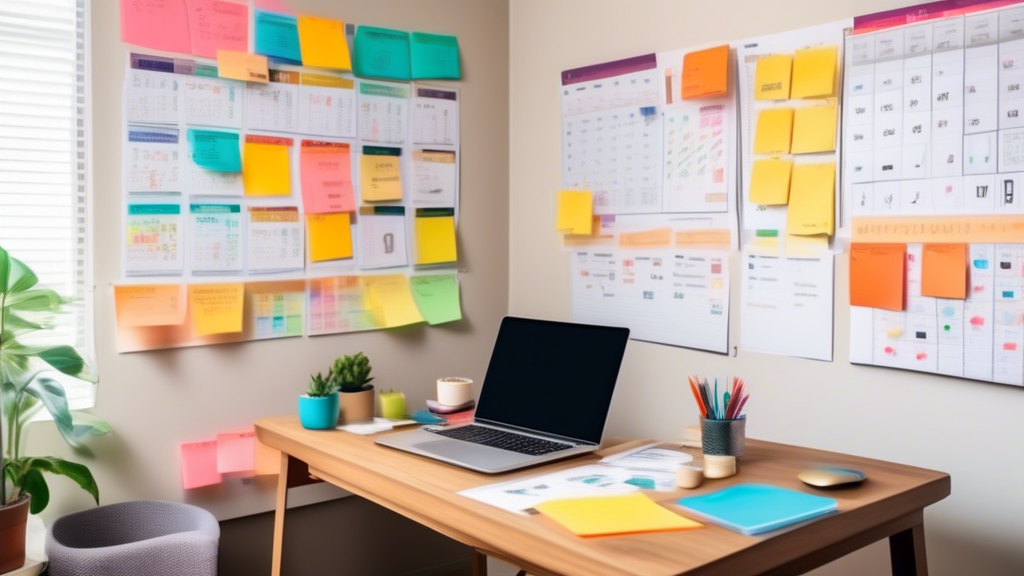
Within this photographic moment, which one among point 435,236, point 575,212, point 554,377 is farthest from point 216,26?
point 554,377

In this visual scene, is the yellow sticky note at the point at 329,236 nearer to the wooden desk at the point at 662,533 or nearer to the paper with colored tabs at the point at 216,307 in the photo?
the paper with colored tabs at the point at 216,307

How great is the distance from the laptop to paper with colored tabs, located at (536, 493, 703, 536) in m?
0.26

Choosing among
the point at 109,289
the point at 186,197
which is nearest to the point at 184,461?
the point at 109,289

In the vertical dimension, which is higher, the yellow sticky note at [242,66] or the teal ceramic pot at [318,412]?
the yellow sticky note at [242,66]

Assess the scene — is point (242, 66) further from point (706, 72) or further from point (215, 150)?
point (706, 72)

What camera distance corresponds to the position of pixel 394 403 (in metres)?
2.20

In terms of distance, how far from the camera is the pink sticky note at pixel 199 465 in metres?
2.14

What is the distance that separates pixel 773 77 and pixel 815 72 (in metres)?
0.11

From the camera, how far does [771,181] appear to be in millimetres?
1983

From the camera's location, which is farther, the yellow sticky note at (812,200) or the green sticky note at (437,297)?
the green sticky note at (437,297)

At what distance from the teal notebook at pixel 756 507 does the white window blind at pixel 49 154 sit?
1452mm

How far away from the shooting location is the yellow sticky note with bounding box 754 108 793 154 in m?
1.96

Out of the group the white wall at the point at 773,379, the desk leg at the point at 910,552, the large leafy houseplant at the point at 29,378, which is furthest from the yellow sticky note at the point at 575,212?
the large leafy houseplant at the point at 29,378

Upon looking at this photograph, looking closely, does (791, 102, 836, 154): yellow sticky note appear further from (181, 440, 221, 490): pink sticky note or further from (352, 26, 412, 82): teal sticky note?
(181, 440, 221, 490): pink sticky note
